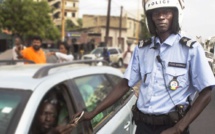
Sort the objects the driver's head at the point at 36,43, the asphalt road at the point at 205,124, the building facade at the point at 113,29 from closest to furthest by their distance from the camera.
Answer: the asphalt road at the point at 205,124
the driver's head at the point at 36,43
the building facade at the point at 113,29

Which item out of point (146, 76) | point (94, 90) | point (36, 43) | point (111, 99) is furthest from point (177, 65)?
point (36, 43)

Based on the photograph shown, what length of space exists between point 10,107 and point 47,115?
1.10 feet

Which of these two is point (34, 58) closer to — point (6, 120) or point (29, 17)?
point (6, 120)

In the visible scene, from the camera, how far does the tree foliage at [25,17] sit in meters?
32.4

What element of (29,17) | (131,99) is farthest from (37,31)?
(131,99)

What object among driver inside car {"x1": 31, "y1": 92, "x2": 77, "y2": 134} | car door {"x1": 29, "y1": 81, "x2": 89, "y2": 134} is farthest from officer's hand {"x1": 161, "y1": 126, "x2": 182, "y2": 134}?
car door {"x1": 29, "y1": 81, "x2": 89, "y2": 134}

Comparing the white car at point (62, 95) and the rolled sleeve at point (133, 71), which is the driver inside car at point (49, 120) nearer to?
the white car at point (62, 95)

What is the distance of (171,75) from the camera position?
7.43 feet

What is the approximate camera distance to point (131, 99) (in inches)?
163

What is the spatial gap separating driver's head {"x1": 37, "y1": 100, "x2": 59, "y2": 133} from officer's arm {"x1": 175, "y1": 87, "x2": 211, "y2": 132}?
935mm

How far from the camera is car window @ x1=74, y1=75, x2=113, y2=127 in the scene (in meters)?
3.19

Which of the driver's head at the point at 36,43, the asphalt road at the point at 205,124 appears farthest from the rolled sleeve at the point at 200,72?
the driver's head at the point at 36,43

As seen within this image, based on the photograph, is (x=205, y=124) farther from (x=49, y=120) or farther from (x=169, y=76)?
(x=169, y=76)

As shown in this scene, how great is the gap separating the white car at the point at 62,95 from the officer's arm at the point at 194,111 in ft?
2.88
